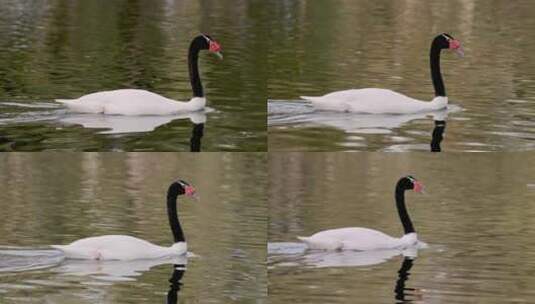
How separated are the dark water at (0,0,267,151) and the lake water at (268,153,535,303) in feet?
3.01

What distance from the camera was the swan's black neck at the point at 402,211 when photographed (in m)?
15.4

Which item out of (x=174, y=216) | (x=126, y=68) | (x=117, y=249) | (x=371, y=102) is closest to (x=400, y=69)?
(x=126, y=68)

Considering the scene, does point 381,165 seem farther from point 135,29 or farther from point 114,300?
point 114,300

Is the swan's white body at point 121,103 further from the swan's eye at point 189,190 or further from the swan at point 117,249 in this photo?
the swan at point 117,249

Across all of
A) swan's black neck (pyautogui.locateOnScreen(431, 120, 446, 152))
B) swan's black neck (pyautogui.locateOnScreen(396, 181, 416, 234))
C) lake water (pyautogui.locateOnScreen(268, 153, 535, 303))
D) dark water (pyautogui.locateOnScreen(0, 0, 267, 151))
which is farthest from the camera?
swan's black neck (pyautogui.locateOnScreen(396, 181, 416, 234))

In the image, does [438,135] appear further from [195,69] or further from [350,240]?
[195,69]

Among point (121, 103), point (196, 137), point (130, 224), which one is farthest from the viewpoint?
point (130, 224)

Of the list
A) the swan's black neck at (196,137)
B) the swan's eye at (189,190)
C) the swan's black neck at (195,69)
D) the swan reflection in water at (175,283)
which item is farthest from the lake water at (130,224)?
the swan's black neck at (195,69)

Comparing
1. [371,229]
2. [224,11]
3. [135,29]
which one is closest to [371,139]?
[371,229]

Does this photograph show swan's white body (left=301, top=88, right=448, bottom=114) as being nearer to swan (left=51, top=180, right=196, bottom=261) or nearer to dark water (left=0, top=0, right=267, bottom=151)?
dark water (left=0, top=0, right=267, bottom=151)

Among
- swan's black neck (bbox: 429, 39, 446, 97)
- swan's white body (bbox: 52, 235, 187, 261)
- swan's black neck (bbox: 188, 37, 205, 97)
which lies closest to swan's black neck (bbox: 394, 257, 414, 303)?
swan's white body (bbox: 52, 235, 187, 261)

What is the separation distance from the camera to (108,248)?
14.5 metres

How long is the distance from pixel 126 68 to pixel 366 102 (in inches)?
144

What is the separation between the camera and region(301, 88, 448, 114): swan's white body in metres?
15.5
